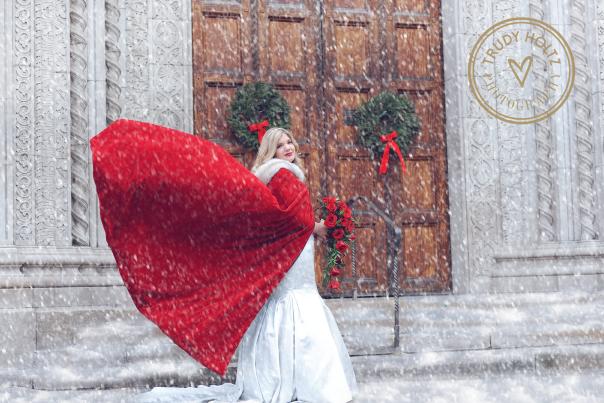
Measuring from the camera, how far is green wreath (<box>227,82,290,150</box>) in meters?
8.61

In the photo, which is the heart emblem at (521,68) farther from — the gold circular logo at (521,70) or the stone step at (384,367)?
the stone step at (384,367)

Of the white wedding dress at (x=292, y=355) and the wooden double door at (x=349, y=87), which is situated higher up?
the wooden double door at (x=349, y=87)

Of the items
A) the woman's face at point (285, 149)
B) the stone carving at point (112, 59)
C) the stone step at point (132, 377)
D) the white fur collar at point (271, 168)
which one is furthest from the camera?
the stone carving at point (112, 59)

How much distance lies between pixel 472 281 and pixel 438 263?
455 millimetres

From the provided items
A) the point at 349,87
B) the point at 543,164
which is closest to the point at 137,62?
the point at 349,87

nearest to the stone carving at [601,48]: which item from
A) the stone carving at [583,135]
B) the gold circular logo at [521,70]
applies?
the stone carving at [583,135]

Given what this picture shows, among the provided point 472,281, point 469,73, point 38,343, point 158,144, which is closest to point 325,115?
point 469,73

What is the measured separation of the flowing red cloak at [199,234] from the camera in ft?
15.1

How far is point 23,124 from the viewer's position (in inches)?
309

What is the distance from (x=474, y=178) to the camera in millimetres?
9055

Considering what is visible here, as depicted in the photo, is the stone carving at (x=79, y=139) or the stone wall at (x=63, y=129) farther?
the stone carving at (x=79, y=139)

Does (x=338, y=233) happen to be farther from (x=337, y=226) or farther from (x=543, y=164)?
(x=543, y=164)

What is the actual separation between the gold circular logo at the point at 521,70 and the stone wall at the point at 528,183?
92 millimetres

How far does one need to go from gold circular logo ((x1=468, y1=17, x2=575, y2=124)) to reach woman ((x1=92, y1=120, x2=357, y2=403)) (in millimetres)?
4789
